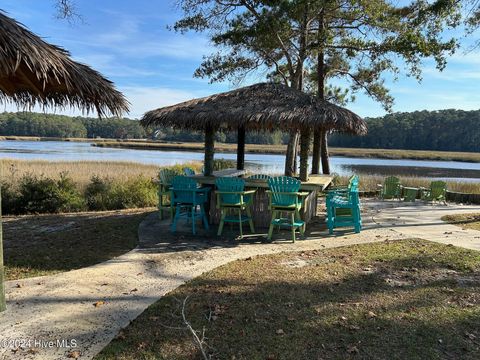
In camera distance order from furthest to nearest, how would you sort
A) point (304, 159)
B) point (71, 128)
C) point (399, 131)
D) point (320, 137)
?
point (71, 128) < point (399, 131) < point (320, 137) < point (304, 159)

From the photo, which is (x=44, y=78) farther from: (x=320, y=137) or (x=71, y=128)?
(x=71, y=128)

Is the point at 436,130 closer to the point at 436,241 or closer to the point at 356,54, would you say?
the point at 356,54

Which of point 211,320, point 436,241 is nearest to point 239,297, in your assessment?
point 211,320

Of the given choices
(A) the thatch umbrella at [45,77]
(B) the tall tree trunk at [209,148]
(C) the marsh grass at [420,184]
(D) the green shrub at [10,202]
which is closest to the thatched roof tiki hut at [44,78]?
(A) the thatch umbrella at [45,77]

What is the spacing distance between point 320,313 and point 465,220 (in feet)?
21.3

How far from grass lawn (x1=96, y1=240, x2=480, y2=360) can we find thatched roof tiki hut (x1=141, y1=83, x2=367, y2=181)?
9.45ft

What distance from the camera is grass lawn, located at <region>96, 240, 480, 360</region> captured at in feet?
9.77

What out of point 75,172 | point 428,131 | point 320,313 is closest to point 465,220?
point 320,313

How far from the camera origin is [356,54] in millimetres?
12398

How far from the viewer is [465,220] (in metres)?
8.63

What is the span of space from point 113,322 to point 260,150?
62.0 metres

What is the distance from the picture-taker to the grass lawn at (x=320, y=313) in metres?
2.98

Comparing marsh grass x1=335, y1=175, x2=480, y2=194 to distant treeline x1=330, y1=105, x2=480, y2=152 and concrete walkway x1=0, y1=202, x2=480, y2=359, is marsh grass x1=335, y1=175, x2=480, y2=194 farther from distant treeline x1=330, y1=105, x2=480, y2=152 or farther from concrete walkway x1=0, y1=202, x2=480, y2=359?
distant treeline x1=330, y1=105, x2=480, y2=152

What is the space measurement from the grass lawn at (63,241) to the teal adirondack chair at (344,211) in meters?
3.32
